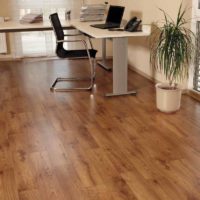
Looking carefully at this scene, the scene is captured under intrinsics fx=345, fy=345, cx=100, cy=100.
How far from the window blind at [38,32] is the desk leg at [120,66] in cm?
244

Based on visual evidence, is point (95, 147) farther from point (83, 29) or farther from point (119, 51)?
point (83, 29)

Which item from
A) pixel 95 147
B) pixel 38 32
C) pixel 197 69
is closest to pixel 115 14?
pixel 197 69

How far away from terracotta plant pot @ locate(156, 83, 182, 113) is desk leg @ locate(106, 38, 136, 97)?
2.05 feet

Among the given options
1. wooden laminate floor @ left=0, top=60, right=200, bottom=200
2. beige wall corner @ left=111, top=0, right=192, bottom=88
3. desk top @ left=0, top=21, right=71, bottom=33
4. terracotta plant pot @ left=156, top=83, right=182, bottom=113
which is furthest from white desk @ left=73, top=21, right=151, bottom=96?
desk top @ left=0, top=21, right=71, bottom=33

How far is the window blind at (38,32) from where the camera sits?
6.14m

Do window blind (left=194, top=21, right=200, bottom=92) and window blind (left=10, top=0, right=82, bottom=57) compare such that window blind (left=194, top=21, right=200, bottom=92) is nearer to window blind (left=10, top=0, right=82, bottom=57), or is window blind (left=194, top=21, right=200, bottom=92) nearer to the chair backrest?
the chair backrest

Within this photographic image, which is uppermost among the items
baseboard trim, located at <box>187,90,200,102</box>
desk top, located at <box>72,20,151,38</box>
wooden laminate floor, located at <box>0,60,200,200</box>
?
desk top, located at <box>72,20,151,38</box>

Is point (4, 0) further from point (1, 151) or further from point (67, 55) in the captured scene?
point (1, 151)

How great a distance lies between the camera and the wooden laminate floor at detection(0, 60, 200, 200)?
236 centimetres

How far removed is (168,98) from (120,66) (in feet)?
2.69

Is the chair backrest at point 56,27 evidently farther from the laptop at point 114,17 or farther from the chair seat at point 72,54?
the laptop at point 114,17

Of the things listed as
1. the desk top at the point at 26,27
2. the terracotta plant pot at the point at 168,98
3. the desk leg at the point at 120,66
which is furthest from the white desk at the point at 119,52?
the desk top at the point at 26,27

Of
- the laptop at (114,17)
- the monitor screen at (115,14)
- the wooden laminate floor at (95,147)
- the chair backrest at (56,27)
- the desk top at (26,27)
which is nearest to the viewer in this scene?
the wooden laminate floor at (95,147)

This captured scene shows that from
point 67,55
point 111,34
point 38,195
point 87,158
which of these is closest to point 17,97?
point 67,55
